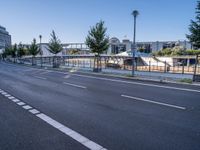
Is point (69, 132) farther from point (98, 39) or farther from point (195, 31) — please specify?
point (98, 39)

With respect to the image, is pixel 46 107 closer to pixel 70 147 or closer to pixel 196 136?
pixel 70 147

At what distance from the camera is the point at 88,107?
7.98 meters

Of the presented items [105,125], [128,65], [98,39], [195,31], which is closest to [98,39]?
[98,39]

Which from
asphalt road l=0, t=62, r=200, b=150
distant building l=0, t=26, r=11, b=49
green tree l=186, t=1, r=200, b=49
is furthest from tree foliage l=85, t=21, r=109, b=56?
distant building l=0, t=26, r=11, b=49

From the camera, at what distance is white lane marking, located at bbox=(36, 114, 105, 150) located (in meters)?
4.42

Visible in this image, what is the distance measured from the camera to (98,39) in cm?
2702

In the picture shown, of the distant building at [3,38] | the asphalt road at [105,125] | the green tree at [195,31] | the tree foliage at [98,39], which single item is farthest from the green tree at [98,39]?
the distant building at [3,38]

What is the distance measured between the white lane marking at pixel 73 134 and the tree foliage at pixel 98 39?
2140 cm

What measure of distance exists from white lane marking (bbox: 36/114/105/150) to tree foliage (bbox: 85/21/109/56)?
21401 millimetres

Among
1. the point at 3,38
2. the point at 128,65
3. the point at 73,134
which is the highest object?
the point at 3,38

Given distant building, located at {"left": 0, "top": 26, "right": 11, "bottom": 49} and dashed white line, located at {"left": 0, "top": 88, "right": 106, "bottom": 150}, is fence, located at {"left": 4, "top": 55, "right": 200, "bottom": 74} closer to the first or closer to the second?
dashed white line, located at {"left": 0, "top": 88, "right": 106, "bottom": 150}

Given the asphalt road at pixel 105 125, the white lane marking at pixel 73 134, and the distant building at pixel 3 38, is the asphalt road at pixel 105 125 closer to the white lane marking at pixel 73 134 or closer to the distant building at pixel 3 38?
the white lane marking at pixel 73 134

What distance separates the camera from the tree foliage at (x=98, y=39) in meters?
26.8

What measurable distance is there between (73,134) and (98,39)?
75.3 feet
